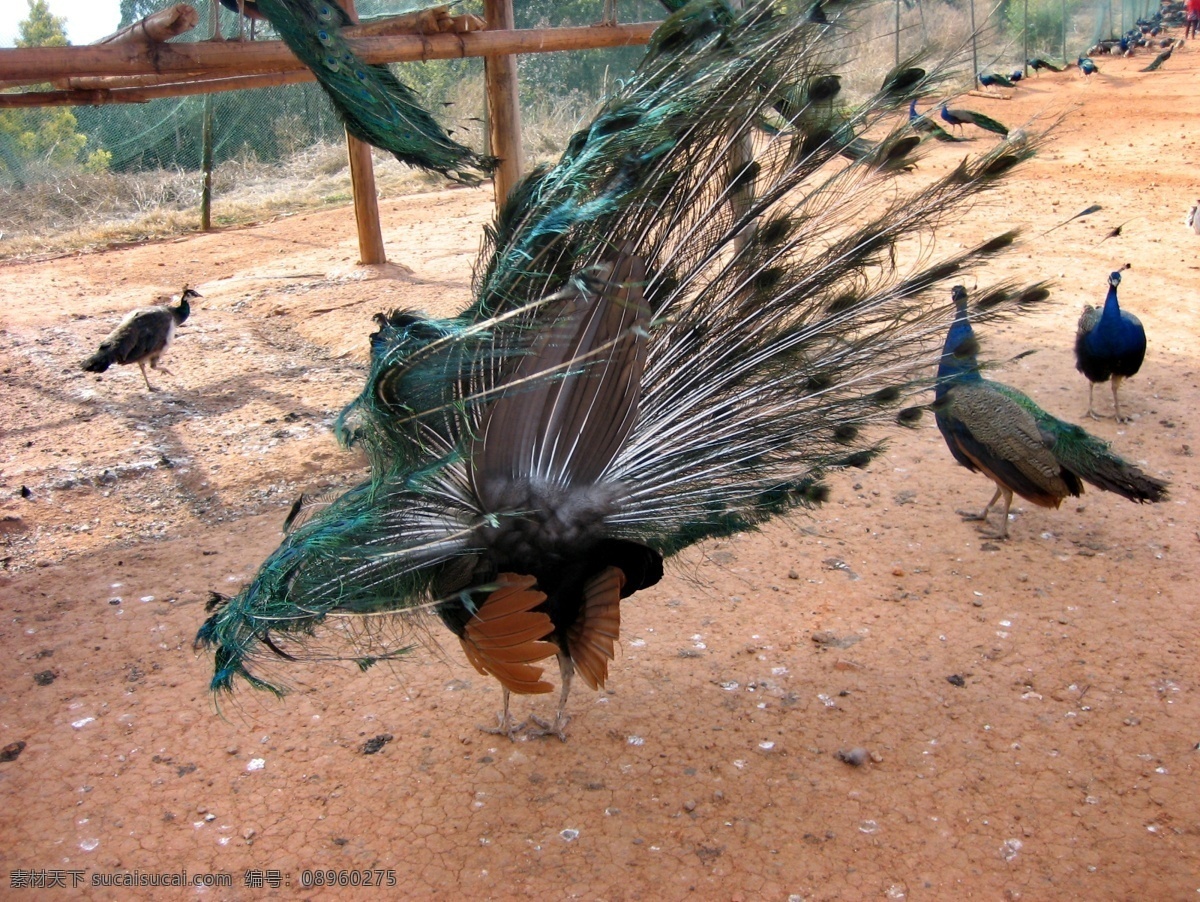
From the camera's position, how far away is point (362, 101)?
437 cm

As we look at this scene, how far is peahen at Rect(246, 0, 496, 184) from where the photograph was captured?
4312mm

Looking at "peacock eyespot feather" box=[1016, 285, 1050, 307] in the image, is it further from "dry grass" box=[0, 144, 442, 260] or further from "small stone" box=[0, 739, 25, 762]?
"dry grass" box=[0, 144, 442, 260]

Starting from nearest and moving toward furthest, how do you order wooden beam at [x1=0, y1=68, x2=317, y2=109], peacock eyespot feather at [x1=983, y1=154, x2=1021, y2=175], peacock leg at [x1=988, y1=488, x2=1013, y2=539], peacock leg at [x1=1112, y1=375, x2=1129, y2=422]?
peacock eyespot feather at [x1=983, y1=154, x2=1021, y2=175] < peacock leg at [x1=988, y1=488, x2=1013, y2=539] < peacock leg at [x1=1112, y1=375, x2=1129, y2=422] < wooden beam at [x1=0, y1=68, x2=317, y2=109]

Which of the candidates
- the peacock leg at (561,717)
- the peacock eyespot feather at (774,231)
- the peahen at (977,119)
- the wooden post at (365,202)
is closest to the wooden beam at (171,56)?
the peacock eyespot feather at (774,231)

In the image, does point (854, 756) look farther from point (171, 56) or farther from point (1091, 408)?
point (171, 56)

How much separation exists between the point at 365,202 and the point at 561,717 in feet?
26.3

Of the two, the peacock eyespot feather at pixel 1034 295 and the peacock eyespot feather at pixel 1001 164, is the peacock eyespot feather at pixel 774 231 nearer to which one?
the peacock eyespot feather at pixel 1001 164

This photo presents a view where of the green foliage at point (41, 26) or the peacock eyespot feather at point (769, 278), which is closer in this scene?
the peacock eyespot feather at point (769, 278)

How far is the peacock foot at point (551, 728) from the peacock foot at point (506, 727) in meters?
0.06

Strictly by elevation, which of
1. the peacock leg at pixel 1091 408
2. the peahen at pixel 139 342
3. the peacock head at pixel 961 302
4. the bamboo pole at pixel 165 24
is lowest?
the peacock leg at pixel 1091 408

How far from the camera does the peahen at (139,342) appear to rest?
24.5 ft

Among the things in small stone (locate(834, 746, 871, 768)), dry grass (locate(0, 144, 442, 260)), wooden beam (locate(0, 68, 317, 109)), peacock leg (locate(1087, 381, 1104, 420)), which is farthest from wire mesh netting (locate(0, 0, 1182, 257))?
small stone (locate(834, 746, 871, 768))

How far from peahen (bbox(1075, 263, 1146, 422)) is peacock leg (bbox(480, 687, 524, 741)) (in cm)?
483

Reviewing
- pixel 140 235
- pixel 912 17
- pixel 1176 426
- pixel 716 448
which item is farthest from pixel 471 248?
pixel 912 17
